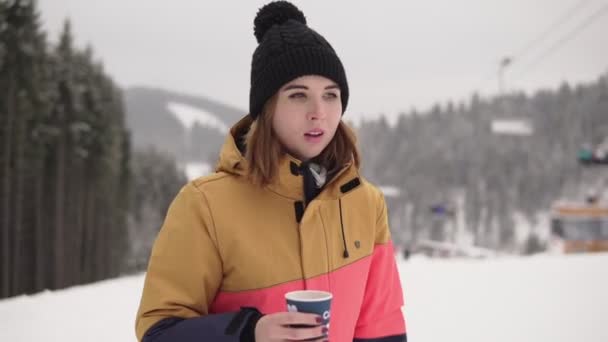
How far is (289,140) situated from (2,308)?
4.43 meters

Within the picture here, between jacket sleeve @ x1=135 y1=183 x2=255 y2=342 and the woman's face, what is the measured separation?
1.06 feet

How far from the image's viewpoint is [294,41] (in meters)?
1.47

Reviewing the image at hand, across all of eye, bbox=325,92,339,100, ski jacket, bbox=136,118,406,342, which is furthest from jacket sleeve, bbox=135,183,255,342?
eye, bbox=325,92,339,100

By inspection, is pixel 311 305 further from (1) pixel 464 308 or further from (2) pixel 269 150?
(1) pixel 464 308

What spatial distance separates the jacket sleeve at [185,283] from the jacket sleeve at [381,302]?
0.56m

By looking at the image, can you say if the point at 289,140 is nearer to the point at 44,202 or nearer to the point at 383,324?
the point at 383,324

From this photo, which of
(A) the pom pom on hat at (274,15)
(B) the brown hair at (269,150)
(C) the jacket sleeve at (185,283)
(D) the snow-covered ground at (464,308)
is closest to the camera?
(C) the jacket sleeve at (185,283)

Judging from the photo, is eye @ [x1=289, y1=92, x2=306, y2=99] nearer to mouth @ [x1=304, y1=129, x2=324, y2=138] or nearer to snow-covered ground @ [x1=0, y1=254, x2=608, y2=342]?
mouth @ [x1=304, y1=129, x2=324, y2=138]

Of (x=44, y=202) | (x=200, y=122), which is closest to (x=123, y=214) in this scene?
(x=44, y=202)

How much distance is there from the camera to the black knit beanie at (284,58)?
1428 mm

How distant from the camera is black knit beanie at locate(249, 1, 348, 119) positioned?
1428 mm

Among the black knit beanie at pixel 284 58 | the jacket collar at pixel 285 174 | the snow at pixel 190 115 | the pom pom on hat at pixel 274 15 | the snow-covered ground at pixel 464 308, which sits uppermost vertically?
the snow at pixel 190 115

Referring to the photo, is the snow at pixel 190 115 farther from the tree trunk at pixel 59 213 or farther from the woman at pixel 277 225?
the woman at pixel 277 225

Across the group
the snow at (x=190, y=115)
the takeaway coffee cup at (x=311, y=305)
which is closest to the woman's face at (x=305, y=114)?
the takeaway coffee cup at (x=311, y=305)
